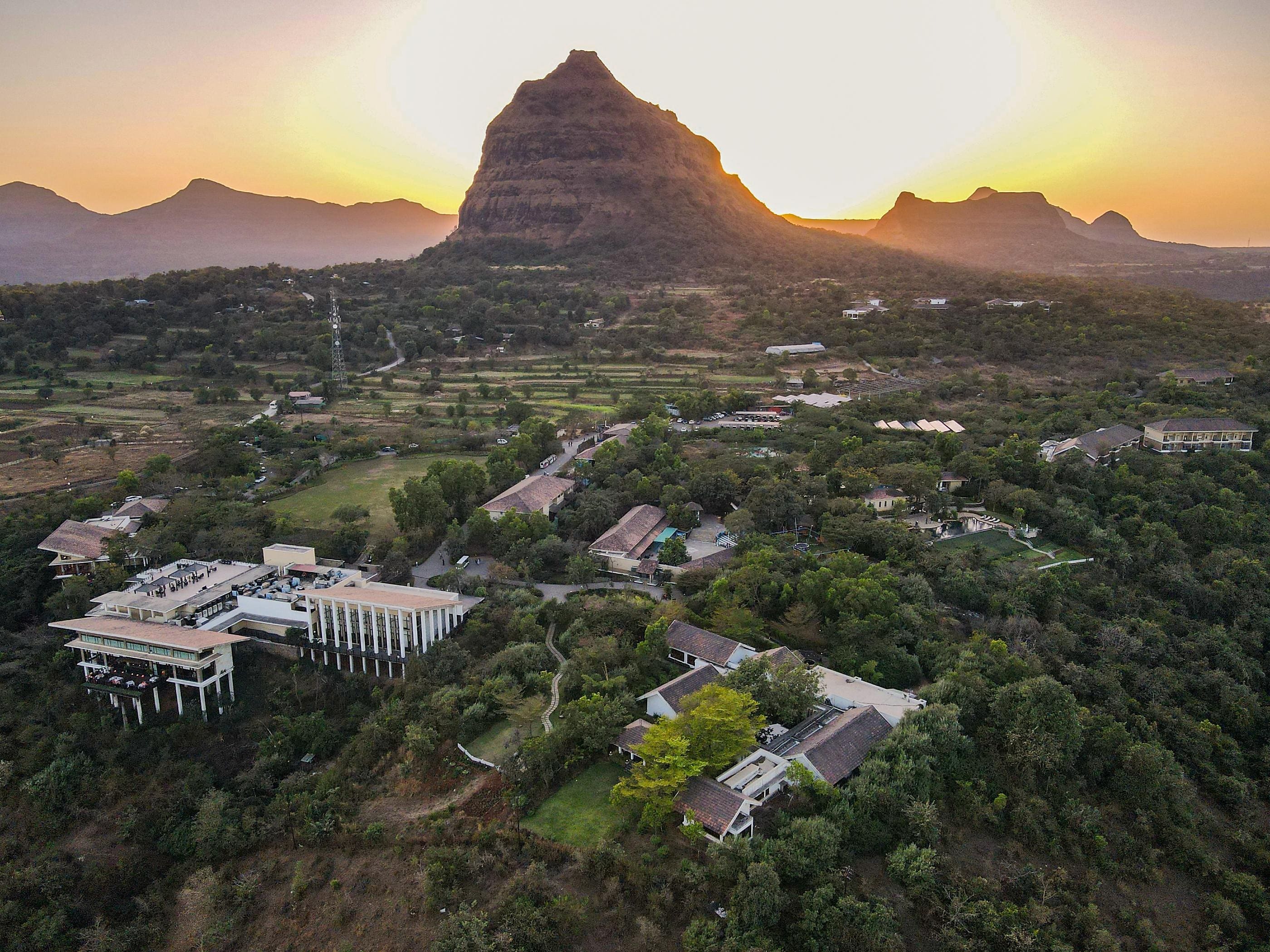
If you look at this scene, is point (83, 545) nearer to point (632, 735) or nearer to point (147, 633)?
point (147, 633)

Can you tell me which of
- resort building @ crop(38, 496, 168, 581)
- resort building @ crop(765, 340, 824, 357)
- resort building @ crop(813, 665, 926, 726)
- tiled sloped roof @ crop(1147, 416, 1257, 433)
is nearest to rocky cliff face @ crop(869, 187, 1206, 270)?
resort building @ crop(765, 340, 824, 357)

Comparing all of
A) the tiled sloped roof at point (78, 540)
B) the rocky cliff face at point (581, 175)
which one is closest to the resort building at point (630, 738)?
the tiled sloped roof at point (78, 540)

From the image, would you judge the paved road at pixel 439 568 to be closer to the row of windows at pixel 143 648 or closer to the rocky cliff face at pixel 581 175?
the row of windows at pixel 143 648

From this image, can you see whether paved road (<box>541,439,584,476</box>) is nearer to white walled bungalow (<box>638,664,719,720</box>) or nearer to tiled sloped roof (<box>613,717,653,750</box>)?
white walled bungalow (<box>638,664,719,720</box>)

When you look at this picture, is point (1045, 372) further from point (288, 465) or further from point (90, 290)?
point (90, 290)

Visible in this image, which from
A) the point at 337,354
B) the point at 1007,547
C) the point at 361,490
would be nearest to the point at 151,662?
the point at 361,490
